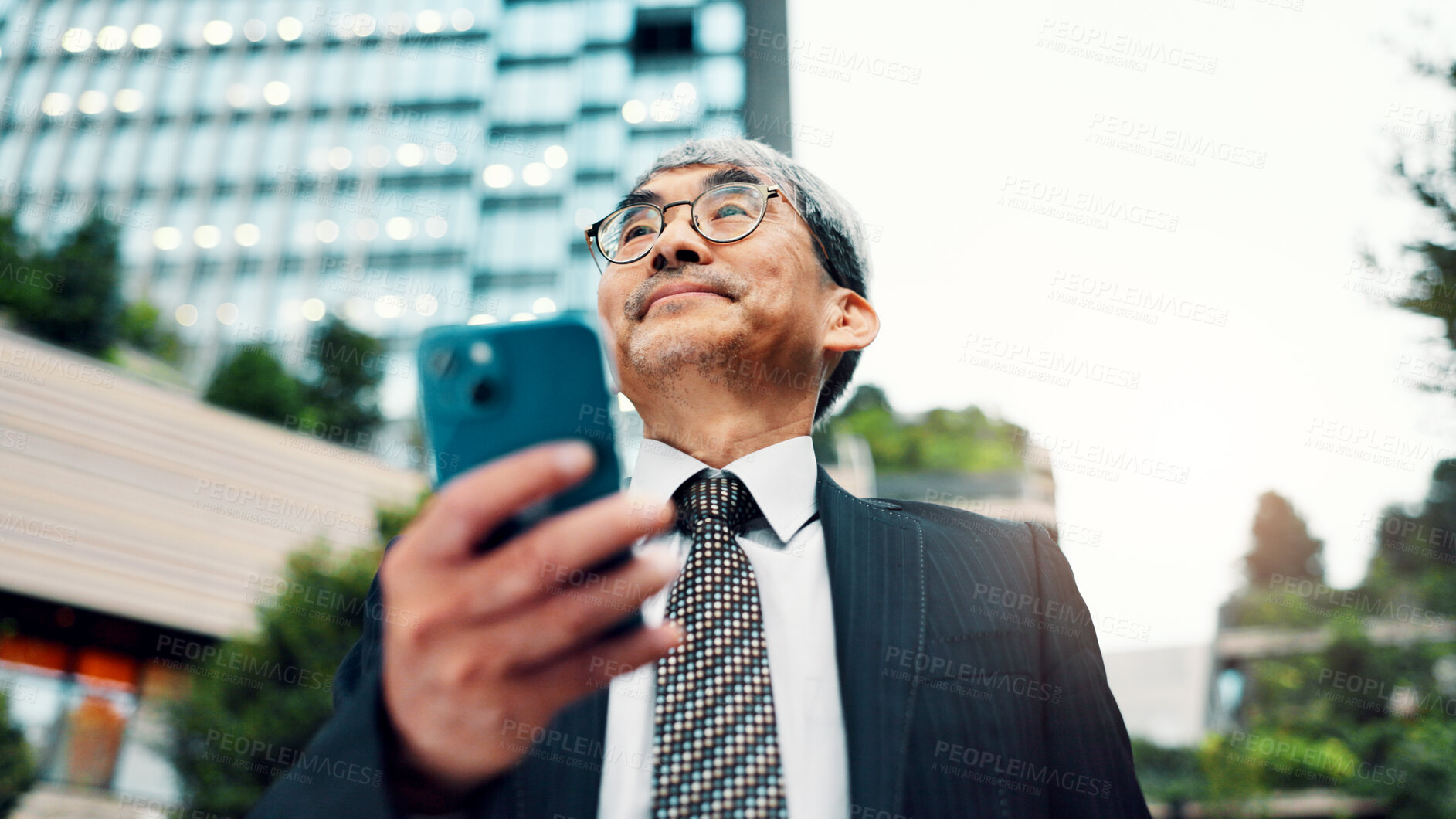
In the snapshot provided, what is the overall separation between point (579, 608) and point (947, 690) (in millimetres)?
1074

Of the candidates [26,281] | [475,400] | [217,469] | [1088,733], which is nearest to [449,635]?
[475,400]

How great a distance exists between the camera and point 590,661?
955 millimetres

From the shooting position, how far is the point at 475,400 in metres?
1.01

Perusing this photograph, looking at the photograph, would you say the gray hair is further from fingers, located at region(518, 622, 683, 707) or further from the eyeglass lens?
fingers, located at region(518, 622, 683, 707)

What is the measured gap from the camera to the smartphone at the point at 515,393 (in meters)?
1.00

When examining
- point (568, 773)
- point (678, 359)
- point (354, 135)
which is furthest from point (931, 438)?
point (354, 135)

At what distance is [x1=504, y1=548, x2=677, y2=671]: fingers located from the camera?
0.88 m

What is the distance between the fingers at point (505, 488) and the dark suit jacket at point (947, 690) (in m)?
0.56

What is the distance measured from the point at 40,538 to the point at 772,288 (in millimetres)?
19662

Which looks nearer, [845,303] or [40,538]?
[845,303]

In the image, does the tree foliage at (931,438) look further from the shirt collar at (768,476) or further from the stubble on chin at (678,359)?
the stubble on chin at (678,359)

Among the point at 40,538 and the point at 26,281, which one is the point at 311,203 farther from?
the point at 40,538

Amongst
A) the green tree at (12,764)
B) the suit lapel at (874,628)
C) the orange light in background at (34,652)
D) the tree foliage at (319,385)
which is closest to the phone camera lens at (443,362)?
the suit lapel at (874,628)

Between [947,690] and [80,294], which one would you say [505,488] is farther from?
[80,294]
